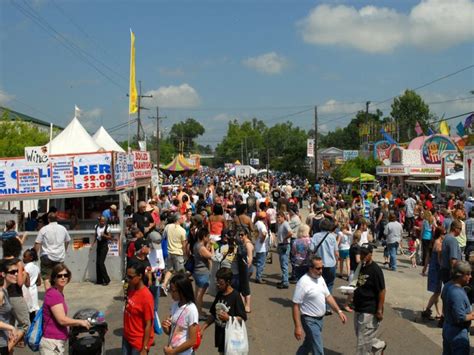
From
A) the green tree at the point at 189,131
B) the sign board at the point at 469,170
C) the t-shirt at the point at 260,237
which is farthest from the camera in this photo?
the green tree at the point at 189,131

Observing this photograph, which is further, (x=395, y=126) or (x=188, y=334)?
(x=395, y=126)

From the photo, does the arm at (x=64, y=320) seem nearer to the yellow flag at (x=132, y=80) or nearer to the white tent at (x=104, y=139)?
the yellow flag at (x=132, y=80)

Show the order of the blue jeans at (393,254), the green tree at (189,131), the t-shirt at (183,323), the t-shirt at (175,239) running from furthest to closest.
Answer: the green tree at (189,131) < the blue jeans at (393,254) < the t-shirt at (175,239) < the t-shirt at (183,323)

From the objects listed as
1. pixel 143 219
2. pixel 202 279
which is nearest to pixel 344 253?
pixel 202 279

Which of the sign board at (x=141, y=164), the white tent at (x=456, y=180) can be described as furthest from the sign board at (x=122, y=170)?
the white tent at (x=456, y=180)

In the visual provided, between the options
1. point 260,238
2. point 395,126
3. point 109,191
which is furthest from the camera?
point 395,126

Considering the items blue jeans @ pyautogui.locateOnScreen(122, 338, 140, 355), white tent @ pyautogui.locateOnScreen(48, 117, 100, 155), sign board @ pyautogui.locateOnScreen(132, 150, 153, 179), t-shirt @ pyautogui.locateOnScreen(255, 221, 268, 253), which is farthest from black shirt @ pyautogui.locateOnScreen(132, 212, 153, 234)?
white tent @ pyautogui.locateOnScreen(48, 117, 100, 155)

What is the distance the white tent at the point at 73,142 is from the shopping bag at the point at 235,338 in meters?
13.8

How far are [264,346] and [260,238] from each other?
341 centimetres

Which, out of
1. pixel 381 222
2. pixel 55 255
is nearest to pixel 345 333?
pixel 55 255

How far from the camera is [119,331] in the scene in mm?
7598

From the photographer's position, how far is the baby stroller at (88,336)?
4.57 m

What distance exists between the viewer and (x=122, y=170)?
12641mm

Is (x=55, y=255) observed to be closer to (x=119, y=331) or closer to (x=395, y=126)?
(x=119, y=331)
